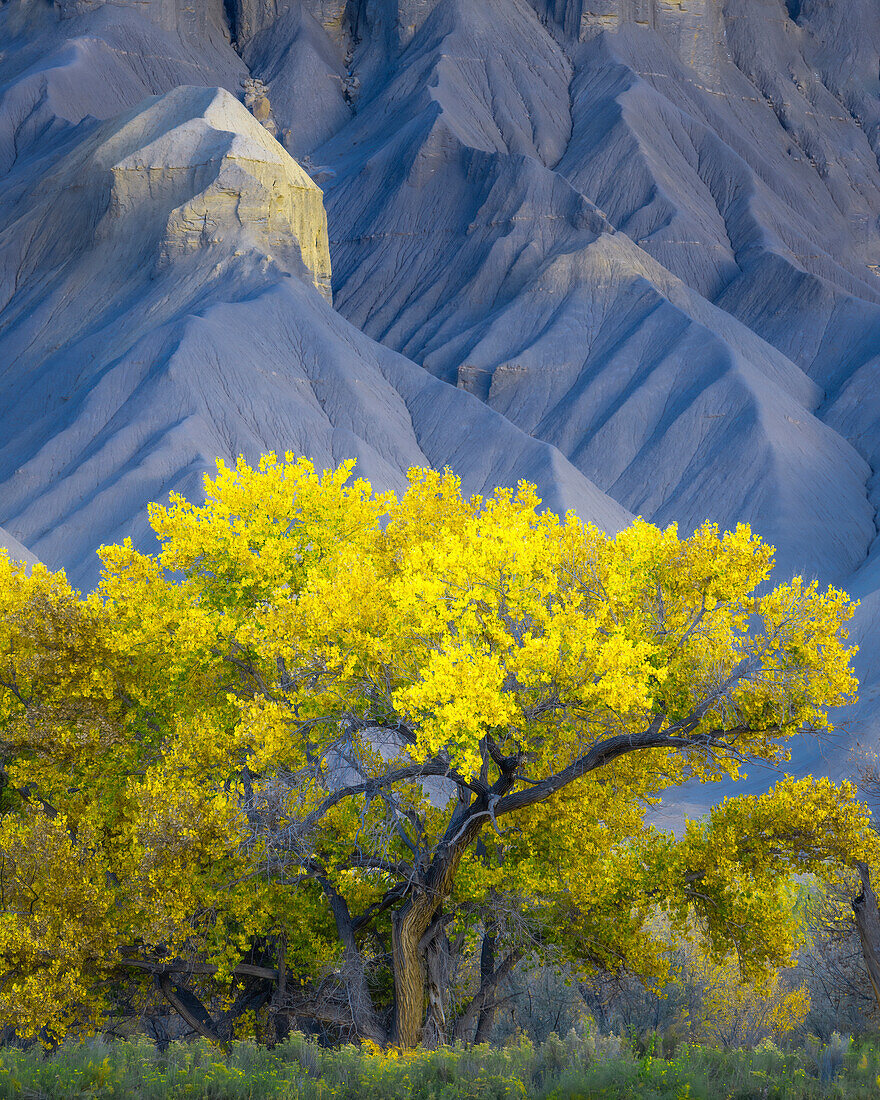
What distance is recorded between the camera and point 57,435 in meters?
73.3

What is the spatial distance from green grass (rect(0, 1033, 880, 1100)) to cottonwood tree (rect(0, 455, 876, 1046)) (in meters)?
2.90

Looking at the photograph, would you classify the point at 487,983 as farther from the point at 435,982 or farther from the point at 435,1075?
the point at 435,1075

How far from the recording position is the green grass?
12.6m

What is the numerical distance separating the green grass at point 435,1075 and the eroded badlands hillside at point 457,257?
37.5m

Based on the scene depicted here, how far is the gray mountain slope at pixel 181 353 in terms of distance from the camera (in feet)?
228

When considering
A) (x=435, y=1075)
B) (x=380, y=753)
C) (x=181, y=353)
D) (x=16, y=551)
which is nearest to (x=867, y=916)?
(x=380, y=753)

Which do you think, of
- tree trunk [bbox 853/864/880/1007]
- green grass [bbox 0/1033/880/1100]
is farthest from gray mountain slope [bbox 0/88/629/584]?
green grass [bbox 0/1033/880/1100]

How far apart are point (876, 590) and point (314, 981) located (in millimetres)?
50615

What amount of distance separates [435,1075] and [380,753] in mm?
6088

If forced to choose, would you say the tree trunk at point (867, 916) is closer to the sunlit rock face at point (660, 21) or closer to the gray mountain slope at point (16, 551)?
the gray mountain slope at point (16, 551)

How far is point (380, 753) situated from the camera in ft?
62.0

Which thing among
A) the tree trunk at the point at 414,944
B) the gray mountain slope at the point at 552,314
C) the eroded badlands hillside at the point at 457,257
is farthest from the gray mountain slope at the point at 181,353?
the tree trunk at the point at 414,944

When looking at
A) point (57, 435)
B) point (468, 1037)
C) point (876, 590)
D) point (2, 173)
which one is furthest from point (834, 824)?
point (2, 173)

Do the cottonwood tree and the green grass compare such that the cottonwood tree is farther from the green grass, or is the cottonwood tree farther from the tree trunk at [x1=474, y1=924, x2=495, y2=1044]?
the green grass
